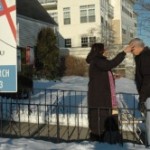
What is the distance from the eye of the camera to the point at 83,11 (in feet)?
136

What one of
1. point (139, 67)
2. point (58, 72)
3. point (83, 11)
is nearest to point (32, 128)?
point (139, 67)

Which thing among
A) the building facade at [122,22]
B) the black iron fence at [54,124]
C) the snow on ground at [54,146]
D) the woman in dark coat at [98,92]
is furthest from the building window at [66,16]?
the snow on ground at [54,146]

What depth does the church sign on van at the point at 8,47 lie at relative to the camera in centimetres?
592

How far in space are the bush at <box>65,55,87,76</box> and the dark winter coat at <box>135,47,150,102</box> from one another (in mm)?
25014

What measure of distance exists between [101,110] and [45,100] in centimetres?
623

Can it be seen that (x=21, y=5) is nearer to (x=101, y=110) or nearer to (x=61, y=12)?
(x=61, y=12)

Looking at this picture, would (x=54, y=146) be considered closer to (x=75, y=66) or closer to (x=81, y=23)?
(x=75, y=66)

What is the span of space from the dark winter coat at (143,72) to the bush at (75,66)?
82.1ft

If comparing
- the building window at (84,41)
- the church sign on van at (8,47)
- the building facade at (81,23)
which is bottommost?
the church sign on van at (8,47)

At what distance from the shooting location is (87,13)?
41.0 m

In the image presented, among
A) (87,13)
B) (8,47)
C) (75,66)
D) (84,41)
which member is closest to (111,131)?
(8,47)

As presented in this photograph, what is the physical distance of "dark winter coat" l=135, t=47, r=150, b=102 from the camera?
664cm

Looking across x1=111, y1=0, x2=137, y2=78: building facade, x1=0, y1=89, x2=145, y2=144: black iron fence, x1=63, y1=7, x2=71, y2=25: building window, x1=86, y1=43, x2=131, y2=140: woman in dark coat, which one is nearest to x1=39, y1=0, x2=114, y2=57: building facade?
x1=63, y1=7, x2=71, y2=25: building window

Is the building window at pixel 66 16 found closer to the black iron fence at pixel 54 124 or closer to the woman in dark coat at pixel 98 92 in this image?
the black iron fence at pixel 54 124
